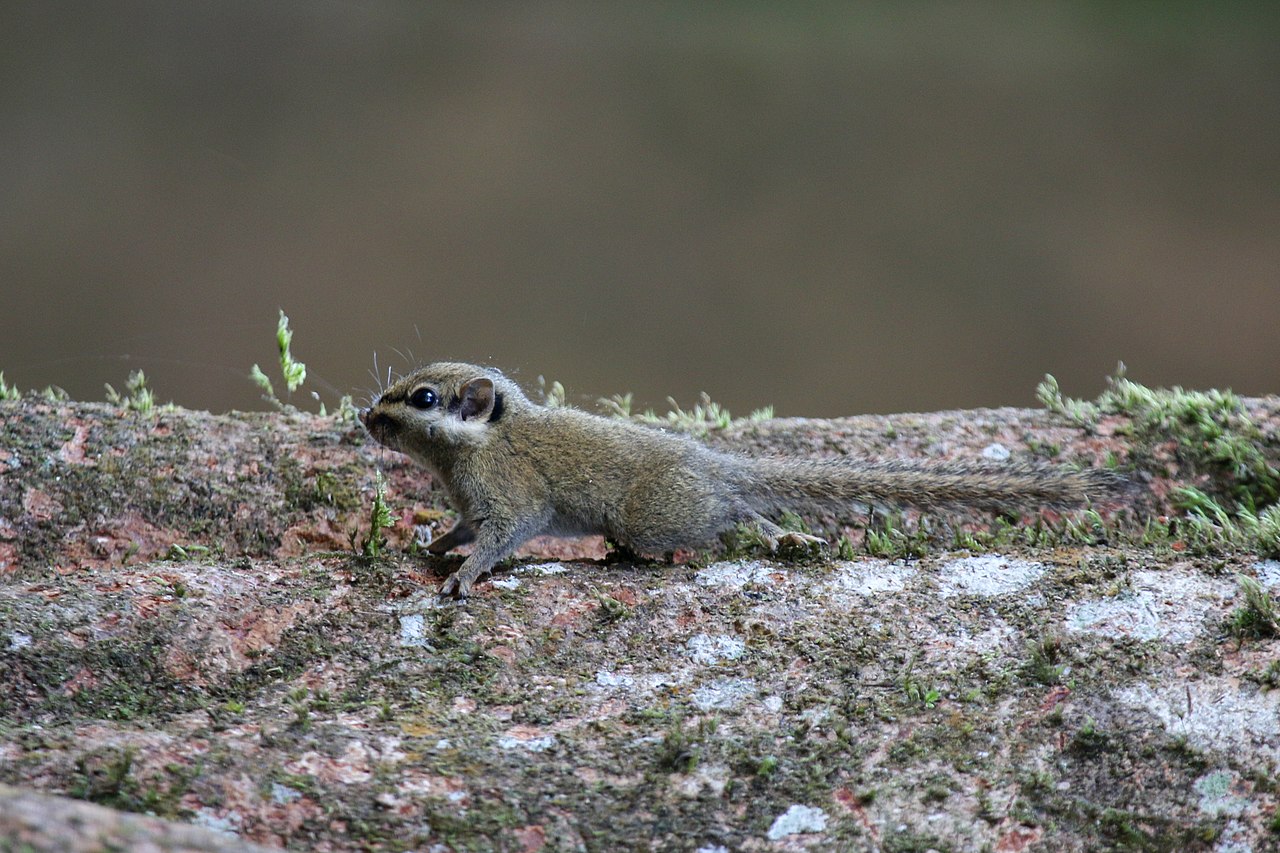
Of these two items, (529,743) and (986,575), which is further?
(986,575)

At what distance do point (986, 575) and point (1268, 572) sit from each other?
0.65 meters

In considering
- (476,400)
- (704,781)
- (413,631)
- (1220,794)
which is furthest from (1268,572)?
(476,400)

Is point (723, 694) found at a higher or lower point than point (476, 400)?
lower

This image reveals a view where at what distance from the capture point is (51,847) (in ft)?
4.50

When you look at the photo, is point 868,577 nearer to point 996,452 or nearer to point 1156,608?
point 1156,608

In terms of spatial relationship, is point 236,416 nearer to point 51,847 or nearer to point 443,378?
point 443,378

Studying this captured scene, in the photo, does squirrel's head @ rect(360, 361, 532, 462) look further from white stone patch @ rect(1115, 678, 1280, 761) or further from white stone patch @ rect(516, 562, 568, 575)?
white stone patch @ rect(1115, 678, 1280, 761)

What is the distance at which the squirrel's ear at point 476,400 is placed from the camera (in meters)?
3.45

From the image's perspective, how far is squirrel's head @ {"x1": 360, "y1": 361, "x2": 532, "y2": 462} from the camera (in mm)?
3340

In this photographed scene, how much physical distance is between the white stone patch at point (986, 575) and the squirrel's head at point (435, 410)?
150 cm

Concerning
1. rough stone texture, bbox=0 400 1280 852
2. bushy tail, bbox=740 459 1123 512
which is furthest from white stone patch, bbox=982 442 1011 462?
rough stone texture, bbox=0 400 1280 852

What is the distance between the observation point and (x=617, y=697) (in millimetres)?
2311

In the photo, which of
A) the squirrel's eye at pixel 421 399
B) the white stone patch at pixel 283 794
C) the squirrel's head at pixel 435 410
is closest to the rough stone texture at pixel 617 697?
the white stone patch at pixel 283 794

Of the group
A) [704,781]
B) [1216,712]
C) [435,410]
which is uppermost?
[435,410]
